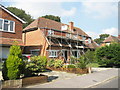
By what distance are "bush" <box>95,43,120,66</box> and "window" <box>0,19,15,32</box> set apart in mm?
13425

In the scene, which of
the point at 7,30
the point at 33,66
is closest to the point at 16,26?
the point at 7,30

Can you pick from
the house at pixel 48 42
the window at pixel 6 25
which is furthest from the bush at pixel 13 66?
the house at pixel 48 42

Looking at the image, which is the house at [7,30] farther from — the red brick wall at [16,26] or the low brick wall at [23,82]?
the low brick wall at [23,82]

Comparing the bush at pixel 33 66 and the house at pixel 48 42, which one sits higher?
the house at pixel 48 42

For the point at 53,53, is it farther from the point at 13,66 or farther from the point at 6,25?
the point at 13,66

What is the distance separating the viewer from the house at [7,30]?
51.5 feet

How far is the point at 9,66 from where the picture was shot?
7.50m

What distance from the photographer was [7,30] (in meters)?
16.2

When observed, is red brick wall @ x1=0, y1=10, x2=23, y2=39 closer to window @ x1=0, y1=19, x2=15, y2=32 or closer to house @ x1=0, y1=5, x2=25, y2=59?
house @ x1=0, y1=5, x2=25, y2=59

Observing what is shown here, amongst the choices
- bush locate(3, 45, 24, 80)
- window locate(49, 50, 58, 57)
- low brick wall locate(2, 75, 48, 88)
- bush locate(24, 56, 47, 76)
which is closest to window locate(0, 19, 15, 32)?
window locate(49, 50, 58, 57)

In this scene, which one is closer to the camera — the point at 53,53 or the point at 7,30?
the point at 7,30

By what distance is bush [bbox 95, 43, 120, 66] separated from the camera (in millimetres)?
19766

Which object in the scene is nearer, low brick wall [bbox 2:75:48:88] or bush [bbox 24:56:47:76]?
low brick wall [bbox 2:75:48:88]

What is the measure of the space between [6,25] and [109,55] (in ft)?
48.6
